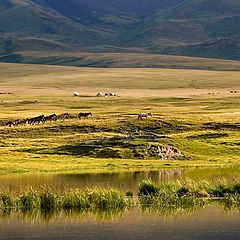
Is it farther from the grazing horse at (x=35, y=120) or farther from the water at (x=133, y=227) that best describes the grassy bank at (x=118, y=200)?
the grazing horse at (x=35, y=120)

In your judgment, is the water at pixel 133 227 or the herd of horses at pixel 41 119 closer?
the water at pixel 133 227

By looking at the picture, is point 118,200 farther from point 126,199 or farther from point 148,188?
point 148,188

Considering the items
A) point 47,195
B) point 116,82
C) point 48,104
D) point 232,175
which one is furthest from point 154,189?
A: point 116,82

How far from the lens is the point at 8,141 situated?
2309 inches

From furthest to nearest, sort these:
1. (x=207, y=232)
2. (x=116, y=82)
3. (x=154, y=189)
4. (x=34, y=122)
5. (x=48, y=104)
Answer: (x=116, y=82), (x=48, y=104), (x=34, y=122), (x=154, y=189), (x=207, y=232)

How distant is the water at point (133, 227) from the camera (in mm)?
25500

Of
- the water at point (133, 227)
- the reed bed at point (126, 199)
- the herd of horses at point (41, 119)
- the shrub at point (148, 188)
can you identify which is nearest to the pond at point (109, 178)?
the shrub at point (148, 188)

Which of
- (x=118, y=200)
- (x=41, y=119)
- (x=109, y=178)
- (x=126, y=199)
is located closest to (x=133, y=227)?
(x=118, y=200)

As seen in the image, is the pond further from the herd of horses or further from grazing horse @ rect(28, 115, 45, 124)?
grazing horse @ rect(28, 115, 45, 124)

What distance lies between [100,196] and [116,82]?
163602 mm

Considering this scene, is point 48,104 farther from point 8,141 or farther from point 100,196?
point 100,196

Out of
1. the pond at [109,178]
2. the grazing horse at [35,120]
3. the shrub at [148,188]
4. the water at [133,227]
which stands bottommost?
the water at [133,227]

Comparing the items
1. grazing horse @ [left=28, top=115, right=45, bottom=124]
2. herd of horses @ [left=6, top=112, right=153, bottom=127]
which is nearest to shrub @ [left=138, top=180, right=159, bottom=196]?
herd of horses @ [left=6, top=112, right=153, bottom=127]

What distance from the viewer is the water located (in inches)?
1004
